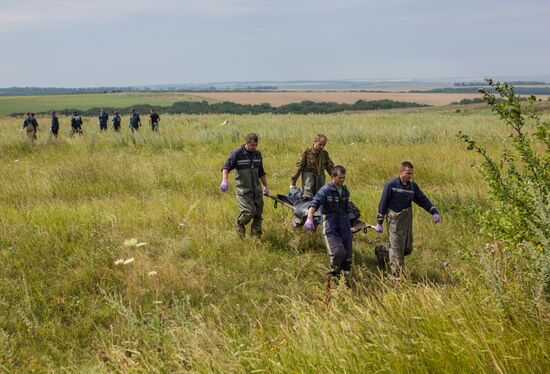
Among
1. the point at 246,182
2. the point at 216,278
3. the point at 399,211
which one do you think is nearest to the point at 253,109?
the point at 246,182

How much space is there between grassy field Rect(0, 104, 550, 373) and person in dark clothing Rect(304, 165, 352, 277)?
0.33 m

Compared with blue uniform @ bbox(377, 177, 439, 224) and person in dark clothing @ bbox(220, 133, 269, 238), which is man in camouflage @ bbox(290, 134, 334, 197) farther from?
blue uniform @ bbox(377, 177, 439, 224)

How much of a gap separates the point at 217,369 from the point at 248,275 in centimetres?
357

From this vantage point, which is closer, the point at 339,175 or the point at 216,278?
the point at 339,175

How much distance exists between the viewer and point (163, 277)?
6.21 m

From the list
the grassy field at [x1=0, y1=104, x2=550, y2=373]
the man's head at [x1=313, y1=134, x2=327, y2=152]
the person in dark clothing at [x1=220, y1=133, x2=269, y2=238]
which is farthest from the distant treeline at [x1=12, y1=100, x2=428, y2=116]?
the person in dark clothing at [x1=220, y1=133, x2=269, y2=238]

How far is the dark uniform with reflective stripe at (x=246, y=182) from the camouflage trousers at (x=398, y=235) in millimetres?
2212

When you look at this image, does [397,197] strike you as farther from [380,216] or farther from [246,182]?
[246,182]

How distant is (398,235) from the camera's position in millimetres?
6223

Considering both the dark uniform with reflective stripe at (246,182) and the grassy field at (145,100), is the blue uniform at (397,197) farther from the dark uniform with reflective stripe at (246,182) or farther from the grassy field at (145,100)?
the grassy field at (145,100)

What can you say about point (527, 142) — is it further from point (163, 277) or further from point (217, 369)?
point (163, 277)

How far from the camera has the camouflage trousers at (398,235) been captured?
621 cm

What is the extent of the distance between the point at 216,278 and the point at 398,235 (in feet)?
8.07

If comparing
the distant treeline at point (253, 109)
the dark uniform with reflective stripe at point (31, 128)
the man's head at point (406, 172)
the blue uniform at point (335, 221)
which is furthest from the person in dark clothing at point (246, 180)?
the distant treeline at point (253, 109)
